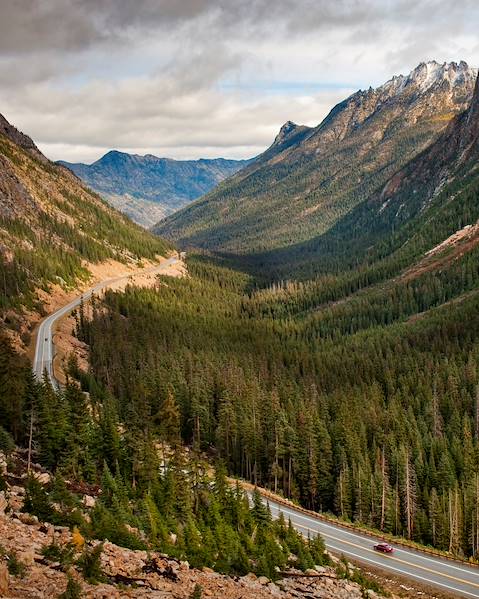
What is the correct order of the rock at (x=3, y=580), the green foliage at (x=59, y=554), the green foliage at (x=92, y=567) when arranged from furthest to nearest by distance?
the green foliage at (x=59, y=554), the green foliage at (x=92, y=567), the rock at (x=3, y=580)

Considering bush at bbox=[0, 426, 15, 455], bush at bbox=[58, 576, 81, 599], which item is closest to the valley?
bush at bbox=[58, 576, 81, 599]

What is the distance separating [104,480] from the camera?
48875 millimetres

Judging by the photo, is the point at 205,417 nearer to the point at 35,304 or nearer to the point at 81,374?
the point at 81,374

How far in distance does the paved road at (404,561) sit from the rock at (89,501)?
Result: 2358 centimetres

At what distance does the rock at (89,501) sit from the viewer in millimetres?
41888

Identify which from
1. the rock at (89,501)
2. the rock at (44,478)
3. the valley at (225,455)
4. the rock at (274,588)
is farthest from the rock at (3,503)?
the rock at (274,588)

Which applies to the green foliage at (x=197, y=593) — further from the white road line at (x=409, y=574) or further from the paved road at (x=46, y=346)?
the paved road at (x=46, y=346)

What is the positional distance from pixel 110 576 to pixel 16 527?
6.41 meters

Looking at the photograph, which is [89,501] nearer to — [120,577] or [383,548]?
[120,577]

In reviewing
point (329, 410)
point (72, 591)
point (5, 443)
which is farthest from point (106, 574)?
point (329, 410)

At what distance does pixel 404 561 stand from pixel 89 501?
3384 centimetres

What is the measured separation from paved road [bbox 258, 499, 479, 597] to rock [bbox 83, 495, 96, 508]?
2358 cm

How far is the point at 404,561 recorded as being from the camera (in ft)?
189

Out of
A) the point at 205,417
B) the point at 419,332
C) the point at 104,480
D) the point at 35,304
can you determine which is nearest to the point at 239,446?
the point at 205,417
